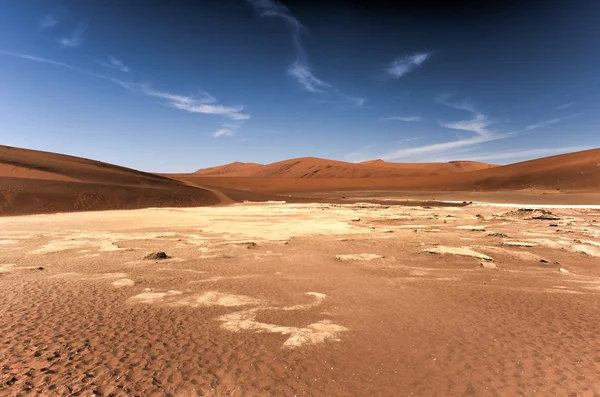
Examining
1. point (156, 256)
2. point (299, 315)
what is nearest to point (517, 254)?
point (299, 315)

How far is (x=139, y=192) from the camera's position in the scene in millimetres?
43781

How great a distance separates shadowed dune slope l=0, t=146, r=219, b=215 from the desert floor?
23330mm

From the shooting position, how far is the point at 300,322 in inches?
280

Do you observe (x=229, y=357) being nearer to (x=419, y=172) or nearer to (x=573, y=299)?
(x=573, y=299)

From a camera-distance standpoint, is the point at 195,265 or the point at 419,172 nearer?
the point at 195,265

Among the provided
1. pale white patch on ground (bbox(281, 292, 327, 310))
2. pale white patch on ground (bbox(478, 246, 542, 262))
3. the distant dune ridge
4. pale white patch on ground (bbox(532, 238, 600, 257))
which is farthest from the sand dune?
pale white patch on ground (bbox(281, 292, 327, 310))

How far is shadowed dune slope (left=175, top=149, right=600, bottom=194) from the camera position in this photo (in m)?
60.1

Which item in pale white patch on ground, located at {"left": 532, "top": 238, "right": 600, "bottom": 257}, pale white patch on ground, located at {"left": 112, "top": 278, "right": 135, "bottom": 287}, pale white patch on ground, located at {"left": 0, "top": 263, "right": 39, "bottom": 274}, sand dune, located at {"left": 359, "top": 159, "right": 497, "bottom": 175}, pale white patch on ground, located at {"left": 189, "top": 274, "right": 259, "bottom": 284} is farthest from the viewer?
sand dune, located at {"left": 359, "top": 159, "right": 497, "bottom": 175}

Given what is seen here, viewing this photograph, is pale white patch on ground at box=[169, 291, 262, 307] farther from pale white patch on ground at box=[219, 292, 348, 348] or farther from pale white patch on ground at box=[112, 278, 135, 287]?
pale white patch on ground at box=[112, 278, 135, 287]

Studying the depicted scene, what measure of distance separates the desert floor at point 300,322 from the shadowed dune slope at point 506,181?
5626 cm

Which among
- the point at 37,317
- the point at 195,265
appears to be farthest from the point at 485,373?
the point at 195,265

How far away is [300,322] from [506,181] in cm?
7722

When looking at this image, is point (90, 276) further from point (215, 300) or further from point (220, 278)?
point (215, 300)

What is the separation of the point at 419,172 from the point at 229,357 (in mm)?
133666
